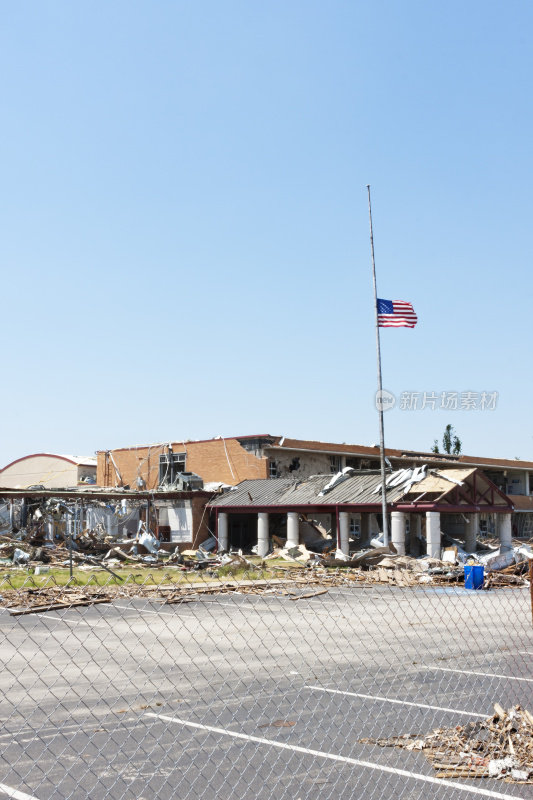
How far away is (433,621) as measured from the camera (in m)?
19.3

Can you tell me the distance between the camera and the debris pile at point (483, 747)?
6820 millimetres

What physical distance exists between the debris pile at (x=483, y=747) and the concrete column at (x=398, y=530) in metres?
31.5

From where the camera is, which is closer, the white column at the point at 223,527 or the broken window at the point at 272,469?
the white column at the point at 223,527

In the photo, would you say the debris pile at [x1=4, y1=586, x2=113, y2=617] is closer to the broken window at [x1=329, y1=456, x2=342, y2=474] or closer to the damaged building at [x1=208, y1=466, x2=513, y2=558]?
the damaged building at [x1=208, y1=466, x2=513, y2=558]

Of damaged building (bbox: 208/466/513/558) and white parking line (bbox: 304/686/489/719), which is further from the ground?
white parking line (bbox: 304/686/489/719)

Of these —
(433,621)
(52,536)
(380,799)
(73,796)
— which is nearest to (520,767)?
(380,799)

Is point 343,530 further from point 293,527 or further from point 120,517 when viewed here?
point 120,517

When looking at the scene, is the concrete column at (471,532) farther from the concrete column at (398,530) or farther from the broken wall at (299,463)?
the broken wall at (299,463)

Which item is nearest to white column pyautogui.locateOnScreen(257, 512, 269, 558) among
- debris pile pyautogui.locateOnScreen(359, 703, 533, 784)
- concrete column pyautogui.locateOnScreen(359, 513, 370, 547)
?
concrete column pyautogui.locateOnScreen(359, 513, 370, 547)

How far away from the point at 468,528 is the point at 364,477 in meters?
6.36

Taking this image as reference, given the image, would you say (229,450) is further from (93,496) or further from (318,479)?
(93,496)

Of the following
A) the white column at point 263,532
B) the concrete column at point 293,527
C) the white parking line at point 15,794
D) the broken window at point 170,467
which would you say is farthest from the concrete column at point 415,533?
the white parking line at point 15,794

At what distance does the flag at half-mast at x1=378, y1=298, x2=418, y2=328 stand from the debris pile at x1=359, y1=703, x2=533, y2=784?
27.9 metres

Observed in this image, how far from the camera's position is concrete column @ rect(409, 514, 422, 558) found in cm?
4294
